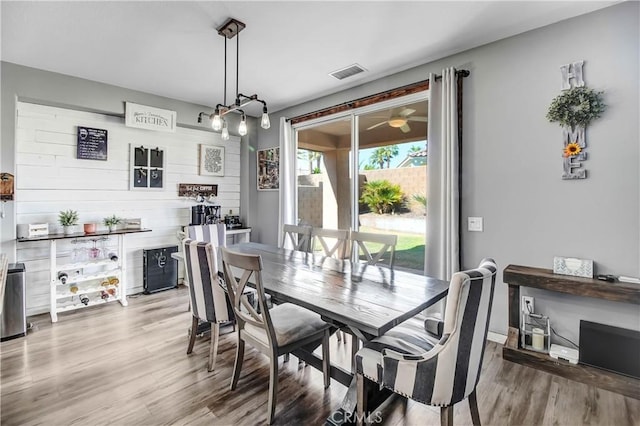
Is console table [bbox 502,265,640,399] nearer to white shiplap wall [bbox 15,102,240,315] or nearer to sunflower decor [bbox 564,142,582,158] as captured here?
sunflower decor [bbox 564,142,582,158]

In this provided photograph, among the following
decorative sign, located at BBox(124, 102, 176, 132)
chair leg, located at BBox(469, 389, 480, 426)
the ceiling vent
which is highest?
→ the ceiling vent

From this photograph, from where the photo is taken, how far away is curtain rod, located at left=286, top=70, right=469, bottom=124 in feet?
10.2

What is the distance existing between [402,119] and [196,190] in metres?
3.18

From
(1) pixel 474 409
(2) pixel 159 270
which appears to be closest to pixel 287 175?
(2) pixel 159 270

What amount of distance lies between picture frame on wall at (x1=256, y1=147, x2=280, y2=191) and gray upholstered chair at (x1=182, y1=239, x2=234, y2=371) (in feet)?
8.61

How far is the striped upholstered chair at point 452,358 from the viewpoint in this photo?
4.33ft

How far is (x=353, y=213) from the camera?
392 centimetres

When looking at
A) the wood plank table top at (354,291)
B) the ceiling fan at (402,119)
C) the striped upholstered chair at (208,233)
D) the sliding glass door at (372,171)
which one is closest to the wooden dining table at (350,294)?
the wood plank table top at (354,291)

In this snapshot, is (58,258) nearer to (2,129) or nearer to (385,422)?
(2,129)

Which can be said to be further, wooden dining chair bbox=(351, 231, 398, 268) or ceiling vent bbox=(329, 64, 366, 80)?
ceiling vent bbox=(329, 64, 366, 80)

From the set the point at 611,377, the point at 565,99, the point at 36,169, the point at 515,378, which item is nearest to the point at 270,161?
the point at 36,169

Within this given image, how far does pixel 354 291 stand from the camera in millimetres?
1874

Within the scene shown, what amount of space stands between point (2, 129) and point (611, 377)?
5.54 m

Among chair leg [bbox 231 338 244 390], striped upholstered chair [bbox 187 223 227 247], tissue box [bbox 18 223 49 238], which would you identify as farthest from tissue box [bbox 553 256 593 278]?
tissue box [bbox 18 223 49 238]
